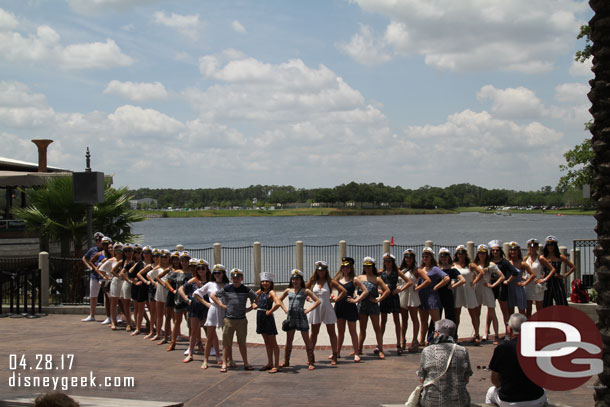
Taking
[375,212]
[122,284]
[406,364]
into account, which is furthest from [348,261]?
[375,212]

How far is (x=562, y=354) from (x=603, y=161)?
8.06 feet

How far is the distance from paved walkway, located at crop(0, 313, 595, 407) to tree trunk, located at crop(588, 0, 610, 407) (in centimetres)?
264

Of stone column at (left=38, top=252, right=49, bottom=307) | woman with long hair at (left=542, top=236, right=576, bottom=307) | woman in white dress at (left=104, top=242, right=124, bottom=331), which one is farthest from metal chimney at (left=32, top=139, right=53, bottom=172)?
woman with long hair at (left=542, top=236, right=576, bottom=307)

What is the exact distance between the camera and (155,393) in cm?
811

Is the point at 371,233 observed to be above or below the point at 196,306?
below

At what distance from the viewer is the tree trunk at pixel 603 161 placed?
440 centimetres

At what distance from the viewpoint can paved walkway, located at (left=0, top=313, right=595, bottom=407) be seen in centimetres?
789

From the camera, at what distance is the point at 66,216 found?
1697 cm

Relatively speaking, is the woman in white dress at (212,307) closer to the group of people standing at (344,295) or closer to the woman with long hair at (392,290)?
the group of people standing at (344,295)

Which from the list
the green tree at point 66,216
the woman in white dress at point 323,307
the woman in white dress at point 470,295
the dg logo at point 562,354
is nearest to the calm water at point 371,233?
the green tree at point 66,216

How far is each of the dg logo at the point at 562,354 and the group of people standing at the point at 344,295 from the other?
299cm

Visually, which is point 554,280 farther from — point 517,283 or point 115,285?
point 115,285

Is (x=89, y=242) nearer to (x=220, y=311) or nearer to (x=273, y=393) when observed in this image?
(x=220, y=311)

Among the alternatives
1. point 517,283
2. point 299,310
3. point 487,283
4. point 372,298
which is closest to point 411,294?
point 372,298
